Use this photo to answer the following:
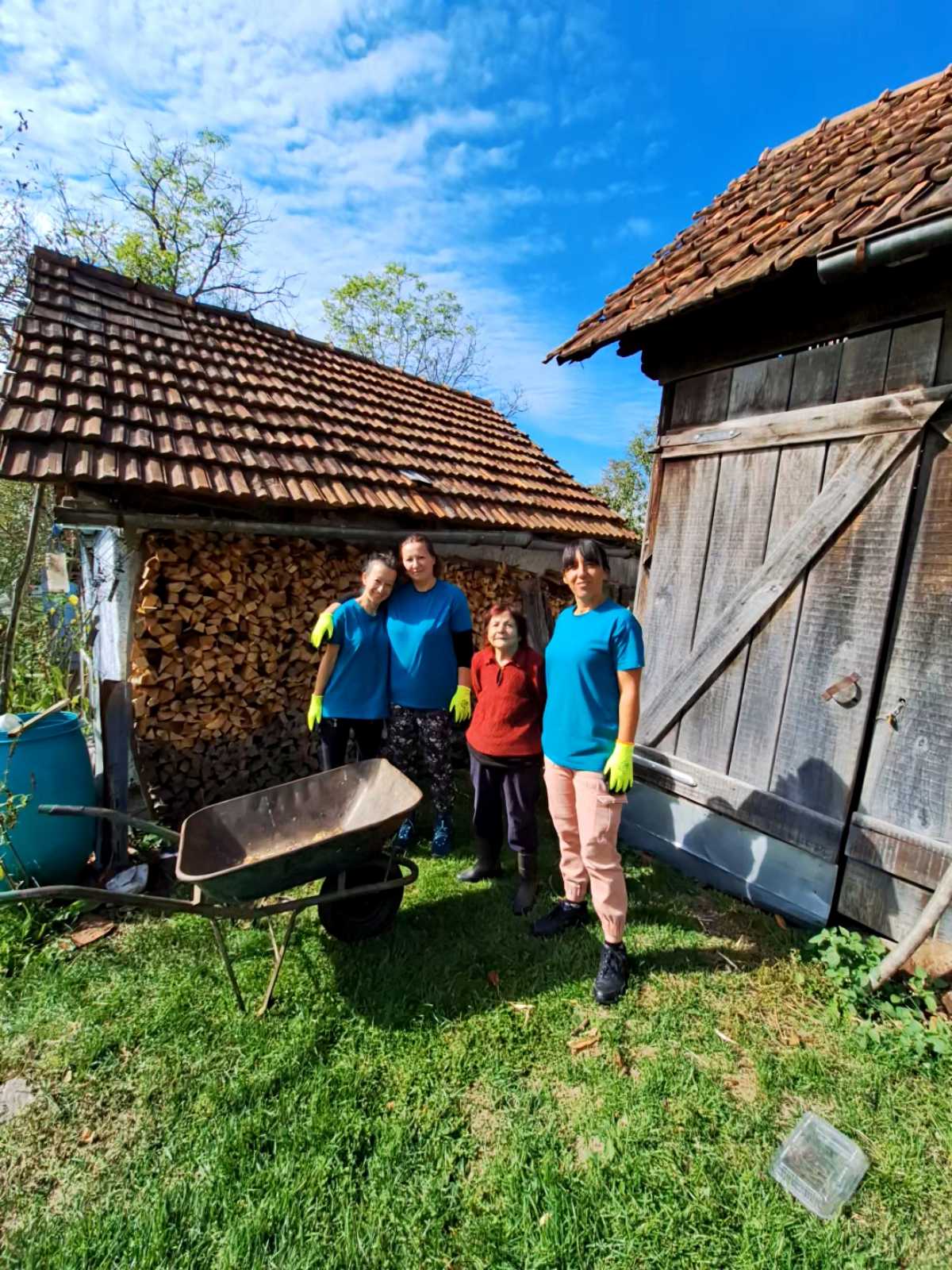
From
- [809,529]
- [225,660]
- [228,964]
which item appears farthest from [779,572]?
[225,660]

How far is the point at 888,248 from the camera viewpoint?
2344 millimetres

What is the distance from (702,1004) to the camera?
2.60 metres

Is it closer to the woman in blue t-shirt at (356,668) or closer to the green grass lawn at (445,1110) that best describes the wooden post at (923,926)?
the green grass lawn at (445,1110)

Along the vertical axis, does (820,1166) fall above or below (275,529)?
below

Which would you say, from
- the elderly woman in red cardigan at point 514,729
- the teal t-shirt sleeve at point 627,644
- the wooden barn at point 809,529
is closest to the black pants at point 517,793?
the elderly woman in red cardigan at point 514,729

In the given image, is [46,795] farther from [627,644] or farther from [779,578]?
[779,578]

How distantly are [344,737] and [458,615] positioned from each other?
3.67 feet

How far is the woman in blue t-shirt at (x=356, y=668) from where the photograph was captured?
3633 mm

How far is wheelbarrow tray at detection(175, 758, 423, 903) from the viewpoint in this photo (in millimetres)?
2281

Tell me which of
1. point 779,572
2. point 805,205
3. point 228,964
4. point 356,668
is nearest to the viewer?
point 228,964

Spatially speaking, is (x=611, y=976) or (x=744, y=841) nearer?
(x=611, y=976)

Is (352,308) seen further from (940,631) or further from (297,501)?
(940,631)

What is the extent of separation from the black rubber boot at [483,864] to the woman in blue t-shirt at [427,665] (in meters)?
0.40

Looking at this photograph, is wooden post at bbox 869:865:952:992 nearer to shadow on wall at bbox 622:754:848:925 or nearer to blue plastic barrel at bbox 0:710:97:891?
shadow on wall at bbox 622:754:848:925
